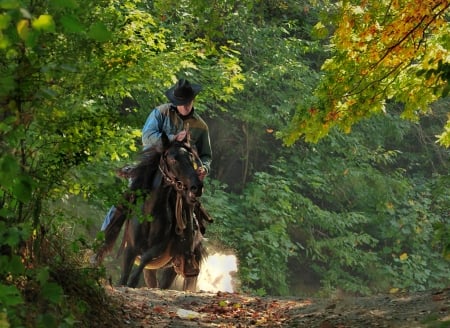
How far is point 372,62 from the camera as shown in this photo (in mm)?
9859

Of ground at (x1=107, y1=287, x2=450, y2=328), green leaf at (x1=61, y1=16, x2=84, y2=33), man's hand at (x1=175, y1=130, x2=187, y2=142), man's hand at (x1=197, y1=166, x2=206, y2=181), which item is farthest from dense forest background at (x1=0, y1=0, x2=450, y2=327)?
man's hand at (x1=197, y1=166, x2=206, y2=181)

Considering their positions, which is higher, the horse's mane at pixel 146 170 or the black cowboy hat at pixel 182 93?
the black cowboy hat at pixel 182 93

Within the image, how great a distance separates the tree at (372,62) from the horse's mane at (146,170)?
1.81 metres

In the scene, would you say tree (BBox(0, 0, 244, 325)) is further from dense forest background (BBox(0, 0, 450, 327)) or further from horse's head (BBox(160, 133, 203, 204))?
horse's head (BBox(160, 133, 203, 204))

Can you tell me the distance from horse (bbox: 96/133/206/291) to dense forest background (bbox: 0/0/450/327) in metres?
0.57

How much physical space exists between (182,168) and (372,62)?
2.66 metres

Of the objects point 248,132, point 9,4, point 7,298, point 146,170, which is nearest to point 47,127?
point 7,298

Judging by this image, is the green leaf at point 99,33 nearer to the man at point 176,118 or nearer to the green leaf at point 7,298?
the green leaf at point 7,298

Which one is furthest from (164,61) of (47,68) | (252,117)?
(47,68)

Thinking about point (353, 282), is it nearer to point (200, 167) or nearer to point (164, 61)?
point (164, 61)

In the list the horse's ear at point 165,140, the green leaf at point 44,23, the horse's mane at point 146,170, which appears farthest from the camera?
the horse's mane at point 146,170

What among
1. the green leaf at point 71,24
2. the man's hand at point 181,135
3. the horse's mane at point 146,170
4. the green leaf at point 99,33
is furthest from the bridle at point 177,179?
the green leaf at point 71,24

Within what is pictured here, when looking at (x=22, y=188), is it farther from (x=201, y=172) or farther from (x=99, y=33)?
(x=201, y=172)

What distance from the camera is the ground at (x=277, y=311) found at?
7445 mm
